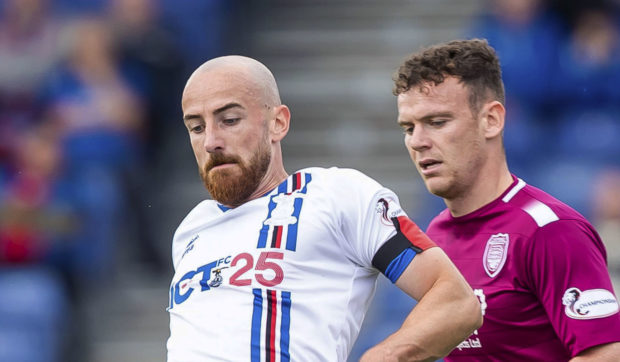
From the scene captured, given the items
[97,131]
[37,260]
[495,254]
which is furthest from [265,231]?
[97,131]

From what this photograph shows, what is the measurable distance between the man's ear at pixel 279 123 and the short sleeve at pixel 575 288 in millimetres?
923

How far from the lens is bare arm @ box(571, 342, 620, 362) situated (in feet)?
9.88

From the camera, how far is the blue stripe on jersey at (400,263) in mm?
2916

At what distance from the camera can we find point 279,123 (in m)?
3.45

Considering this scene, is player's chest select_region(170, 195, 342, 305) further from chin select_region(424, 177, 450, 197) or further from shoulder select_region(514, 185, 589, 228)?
shoulder select_region(514, 185, 589, 228)

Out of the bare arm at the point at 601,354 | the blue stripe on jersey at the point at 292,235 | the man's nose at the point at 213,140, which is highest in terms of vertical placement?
the man's nose at the point at 213,140

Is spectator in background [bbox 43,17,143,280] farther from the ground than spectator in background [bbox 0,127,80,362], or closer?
farther from the ground

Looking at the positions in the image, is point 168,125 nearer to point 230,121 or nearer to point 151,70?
point 151,70

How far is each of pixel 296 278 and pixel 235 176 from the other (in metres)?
0.44

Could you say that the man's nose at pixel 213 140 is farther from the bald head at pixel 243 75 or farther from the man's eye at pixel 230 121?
the bald head at pixel 243 75

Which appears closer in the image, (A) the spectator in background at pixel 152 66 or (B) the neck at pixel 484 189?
(B) the neck at pixel 484 189

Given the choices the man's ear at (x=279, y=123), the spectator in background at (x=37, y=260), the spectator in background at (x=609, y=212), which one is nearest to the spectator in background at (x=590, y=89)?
the spectator in background at (x=609, y=212)

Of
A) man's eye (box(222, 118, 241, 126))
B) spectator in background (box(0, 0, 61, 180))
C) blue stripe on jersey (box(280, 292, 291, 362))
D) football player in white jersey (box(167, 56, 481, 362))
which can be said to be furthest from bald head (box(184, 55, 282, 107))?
spectator in background (box(0, 0, 61, 180))

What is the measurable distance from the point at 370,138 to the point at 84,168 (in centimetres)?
213
